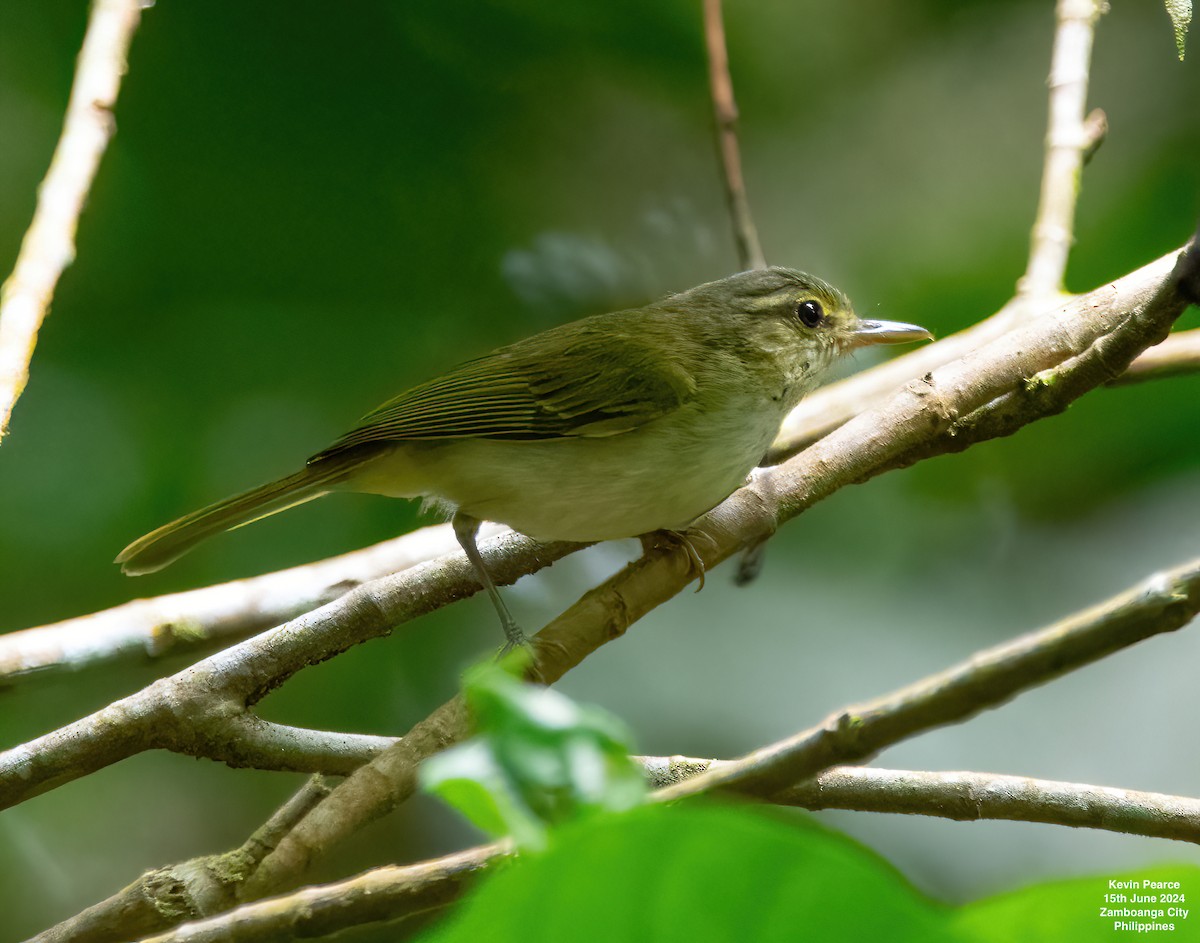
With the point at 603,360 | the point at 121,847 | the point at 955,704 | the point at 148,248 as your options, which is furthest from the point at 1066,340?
the point at 121,847

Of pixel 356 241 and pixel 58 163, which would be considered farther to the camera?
pixel 356 241

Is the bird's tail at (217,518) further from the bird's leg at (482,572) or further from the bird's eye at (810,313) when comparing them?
the bird's eye at (810,313)

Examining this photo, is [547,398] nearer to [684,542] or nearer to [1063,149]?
[684,542]

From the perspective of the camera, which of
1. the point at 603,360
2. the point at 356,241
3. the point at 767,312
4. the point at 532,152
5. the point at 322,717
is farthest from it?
the point at 532,152

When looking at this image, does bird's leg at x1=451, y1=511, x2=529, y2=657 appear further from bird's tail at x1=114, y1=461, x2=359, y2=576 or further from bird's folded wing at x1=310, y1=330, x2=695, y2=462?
bird's tail at x1=114, y1=461, x2=359, y2=576

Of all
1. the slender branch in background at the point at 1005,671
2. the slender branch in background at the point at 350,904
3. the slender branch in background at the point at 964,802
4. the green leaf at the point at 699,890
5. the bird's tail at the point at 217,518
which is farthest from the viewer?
the bird's tail at the point at 217,518

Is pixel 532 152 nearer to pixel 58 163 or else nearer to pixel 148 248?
pixel 148 248

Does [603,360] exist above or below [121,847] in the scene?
above

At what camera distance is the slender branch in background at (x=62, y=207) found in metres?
2.71

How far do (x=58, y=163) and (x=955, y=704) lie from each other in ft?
10.0

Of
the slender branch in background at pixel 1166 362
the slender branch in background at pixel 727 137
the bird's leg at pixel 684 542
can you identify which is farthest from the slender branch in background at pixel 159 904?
the slender branch in background at pixel 1166 362

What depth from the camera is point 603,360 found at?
351 cm

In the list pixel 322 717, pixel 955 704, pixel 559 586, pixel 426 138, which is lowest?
pixel 955 704

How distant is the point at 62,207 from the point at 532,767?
2834 millimetres
